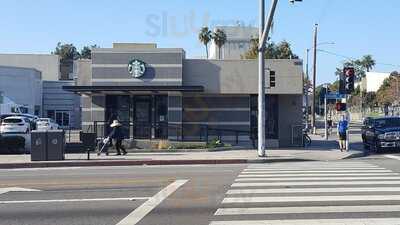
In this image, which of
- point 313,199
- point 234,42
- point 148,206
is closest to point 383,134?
point 313,199

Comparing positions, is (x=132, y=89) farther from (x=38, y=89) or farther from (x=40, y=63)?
(x=40, y=63)

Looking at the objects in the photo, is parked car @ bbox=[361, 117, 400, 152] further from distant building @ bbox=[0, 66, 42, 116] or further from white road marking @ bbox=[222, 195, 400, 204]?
distant building @ bbox=[0, 66, 42, 116]

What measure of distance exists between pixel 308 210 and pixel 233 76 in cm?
2311

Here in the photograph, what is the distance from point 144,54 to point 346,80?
34.5 ft

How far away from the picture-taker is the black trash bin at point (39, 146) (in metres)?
24.8

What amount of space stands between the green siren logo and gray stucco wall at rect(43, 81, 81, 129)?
51.4 m

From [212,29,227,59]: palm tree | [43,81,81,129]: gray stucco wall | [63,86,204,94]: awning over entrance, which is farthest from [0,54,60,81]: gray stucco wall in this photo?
[63,86,204,94]: awning over entrance

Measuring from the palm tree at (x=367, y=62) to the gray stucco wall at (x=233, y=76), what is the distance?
137 meters

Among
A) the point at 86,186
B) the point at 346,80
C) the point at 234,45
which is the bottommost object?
the point at 86,186

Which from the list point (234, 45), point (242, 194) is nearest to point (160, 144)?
point (242, 194)

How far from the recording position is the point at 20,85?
76.9m

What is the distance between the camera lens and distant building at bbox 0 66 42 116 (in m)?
75.6

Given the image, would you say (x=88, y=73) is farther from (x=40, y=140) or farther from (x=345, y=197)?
(x=345, y=197)

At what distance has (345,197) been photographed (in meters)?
12.6
